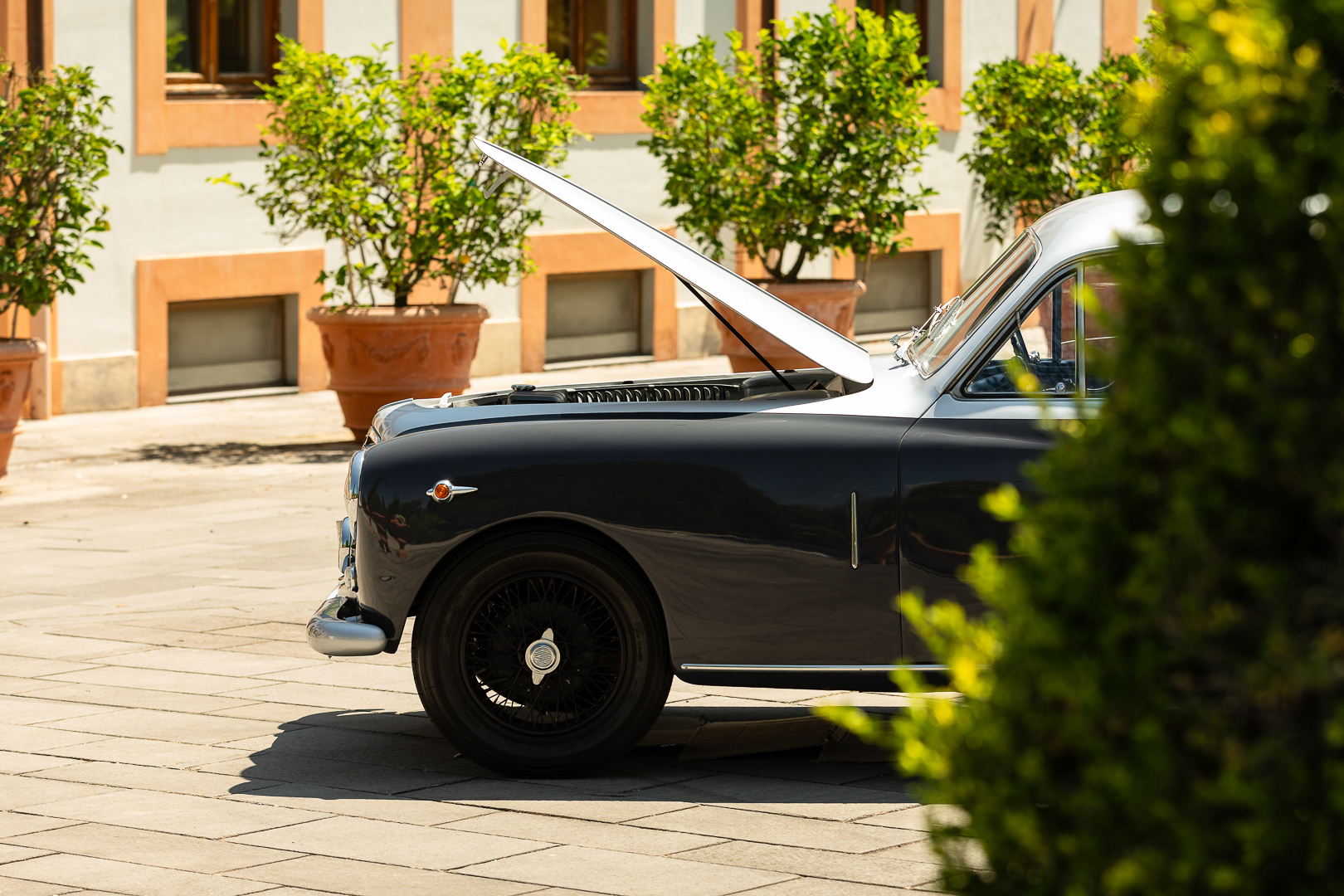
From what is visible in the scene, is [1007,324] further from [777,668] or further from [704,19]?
[704,19]

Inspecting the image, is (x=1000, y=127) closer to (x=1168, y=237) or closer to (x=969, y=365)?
(x=969, y=365)

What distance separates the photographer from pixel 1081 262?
5609mm

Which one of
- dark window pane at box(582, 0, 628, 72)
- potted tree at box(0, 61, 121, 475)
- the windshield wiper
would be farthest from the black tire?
dark window pane at box(582, 0, 628, 72)

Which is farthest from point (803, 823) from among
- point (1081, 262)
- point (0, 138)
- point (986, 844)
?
point (0, 138)

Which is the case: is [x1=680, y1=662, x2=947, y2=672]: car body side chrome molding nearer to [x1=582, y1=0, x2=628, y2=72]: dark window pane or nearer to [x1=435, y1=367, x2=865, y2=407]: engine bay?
[x1=435, y1=367, x2=865, y2=407]: engine bay

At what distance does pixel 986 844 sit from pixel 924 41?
860 inches

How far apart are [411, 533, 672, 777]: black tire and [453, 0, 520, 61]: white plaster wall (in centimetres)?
1298

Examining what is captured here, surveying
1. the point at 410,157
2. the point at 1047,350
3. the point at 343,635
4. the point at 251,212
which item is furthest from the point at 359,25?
the point at 1047,350

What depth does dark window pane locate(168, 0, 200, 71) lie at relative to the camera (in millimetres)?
16531

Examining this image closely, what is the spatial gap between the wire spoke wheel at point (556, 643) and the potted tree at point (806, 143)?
9.40m

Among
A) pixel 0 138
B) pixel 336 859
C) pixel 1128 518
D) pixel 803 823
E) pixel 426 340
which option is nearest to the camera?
pixel 1128 518

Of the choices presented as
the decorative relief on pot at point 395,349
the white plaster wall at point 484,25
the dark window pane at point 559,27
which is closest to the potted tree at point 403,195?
the decorative relief on pot at point 395,349

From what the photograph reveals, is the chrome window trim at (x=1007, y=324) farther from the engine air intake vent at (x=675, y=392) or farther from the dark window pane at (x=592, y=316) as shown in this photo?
the dark window pane at (x=592, y=316)

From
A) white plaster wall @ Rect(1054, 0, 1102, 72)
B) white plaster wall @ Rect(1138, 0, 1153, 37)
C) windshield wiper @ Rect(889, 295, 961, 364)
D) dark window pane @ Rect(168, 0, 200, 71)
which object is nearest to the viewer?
windshield wiper @ Rect(889, 295, 961, 364)
